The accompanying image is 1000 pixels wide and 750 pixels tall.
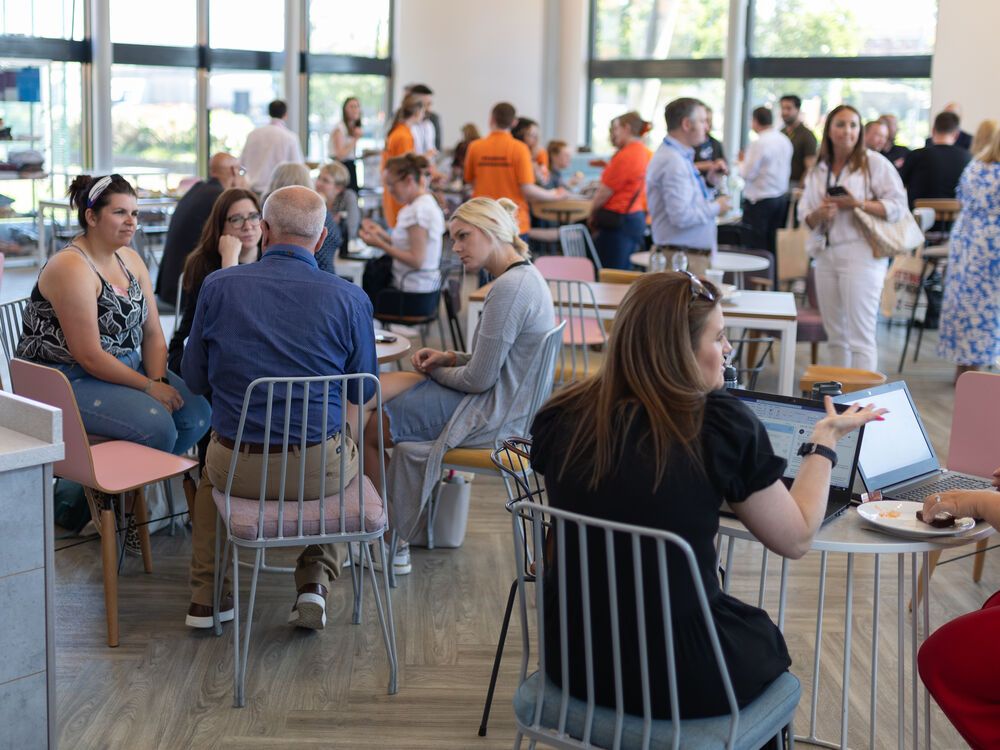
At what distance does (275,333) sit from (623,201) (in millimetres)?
4639

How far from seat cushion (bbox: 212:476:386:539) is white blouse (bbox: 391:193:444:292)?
10.4 feet

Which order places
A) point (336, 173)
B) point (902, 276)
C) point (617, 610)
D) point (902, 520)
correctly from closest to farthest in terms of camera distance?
point (617, 610) < point (902, 520) < point (336, 173) < point (902, 276)

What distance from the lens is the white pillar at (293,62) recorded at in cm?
1189

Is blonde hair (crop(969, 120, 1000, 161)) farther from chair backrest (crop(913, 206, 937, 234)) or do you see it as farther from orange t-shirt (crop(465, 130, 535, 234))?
orange t-shirt (crop(465, 130, 535, 234))

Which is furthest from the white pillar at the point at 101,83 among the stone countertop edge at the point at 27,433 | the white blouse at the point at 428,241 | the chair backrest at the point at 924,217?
the stone countertop edge at the point at 27,433

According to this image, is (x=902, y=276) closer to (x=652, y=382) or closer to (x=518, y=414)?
(x=518, y=414)

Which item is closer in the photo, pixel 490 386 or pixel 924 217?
pixel 490 386

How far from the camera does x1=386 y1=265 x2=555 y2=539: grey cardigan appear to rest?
3545 mm

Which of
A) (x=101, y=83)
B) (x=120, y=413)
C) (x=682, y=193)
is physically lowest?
(x=120, y=413)

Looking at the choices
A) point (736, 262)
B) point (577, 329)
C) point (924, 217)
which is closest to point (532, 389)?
point (577, 329)

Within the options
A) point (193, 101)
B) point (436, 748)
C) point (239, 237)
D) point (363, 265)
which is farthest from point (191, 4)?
point (436, 748)

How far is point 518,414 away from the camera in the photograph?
11.9ft

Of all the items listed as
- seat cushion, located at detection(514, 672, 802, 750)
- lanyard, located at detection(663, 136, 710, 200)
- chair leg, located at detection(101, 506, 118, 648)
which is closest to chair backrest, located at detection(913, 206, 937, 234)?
lanyard, located at detection(663, 136, 710, 200)

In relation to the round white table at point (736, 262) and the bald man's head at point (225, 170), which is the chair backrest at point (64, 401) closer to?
the bald man's head at point (225, 170)
